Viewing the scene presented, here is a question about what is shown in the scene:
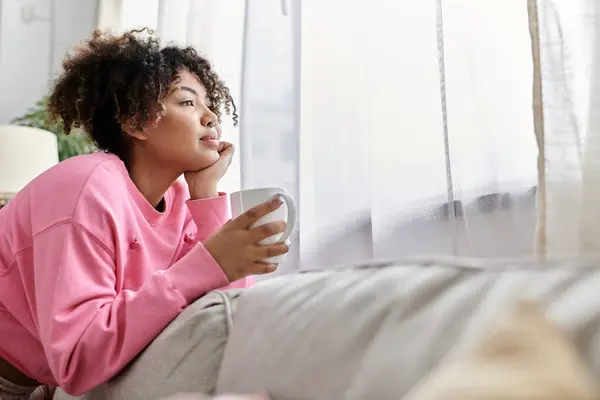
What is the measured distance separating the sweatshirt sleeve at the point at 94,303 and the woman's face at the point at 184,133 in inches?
10.3

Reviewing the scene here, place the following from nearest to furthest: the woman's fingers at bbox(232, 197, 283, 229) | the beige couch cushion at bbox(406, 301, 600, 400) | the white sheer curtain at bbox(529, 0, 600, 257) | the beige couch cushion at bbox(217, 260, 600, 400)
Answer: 1. the beige couch cushion at bbox(406, 301, 600, 400)
2. the beige couch cushion at bbox(217, 260, 600, 400)
3. the white sheer curtain at bbox(529, 0, 600, 257)
4. the woman's fingers at bbox(232, 197, 283, 229)

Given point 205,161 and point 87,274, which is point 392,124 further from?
point 87,274

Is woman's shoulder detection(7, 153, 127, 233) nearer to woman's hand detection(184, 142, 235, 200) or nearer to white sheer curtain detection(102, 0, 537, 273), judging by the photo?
woman's hand detection(184, 142, 235, 200)

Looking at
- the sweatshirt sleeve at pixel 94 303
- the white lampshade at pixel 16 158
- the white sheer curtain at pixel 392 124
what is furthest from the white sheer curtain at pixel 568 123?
the white lampshade at pixel 16 158

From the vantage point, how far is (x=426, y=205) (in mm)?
1079

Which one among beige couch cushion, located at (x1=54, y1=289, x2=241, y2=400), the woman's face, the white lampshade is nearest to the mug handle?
beige couch cushion, located at (x1=54, y1=289, x2=241, y2=400)

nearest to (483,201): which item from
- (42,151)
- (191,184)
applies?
(191,184)

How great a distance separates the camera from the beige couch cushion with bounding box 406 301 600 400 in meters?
0.37

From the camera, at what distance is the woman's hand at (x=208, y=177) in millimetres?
1243

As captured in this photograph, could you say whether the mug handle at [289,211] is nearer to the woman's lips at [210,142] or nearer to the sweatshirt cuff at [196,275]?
the sweatshirt cuff at [196,275]

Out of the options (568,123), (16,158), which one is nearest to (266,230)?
(568,123)

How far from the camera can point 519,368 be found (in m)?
0.40

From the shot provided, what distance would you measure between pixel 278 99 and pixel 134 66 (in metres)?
0.31

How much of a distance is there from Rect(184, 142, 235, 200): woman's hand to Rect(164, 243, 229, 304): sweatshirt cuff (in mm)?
287
